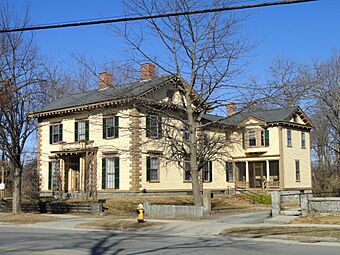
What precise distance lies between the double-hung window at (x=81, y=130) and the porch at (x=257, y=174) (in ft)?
51.4

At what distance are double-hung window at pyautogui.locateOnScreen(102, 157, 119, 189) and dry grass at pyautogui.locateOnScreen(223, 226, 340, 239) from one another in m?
17.8

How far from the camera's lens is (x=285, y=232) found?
699 inches

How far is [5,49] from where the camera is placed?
1074 inches

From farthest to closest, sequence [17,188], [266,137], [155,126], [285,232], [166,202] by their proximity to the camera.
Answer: [266,137], [166,202], [17,188], [155,126], [285,232]

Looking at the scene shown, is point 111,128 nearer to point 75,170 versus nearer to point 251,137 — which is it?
point 75,170

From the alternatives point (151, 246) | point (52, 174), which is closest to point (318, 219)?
point (151, 246)

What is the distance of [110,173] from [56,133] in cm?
688

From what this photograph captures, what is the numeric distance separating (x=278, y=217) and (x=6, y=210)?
64.0 ft

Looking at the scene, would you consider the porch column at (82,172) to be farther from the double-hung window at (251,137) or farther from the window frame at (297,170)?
the window frame at (297,170)

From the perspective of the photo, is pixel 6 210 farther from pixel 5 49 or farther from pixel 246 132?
pixel 246 132

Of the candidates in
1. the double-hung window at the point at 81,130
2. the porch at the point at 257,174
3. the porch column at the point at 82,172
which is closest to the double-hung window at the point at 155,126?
the double-hung window at the point at 81,130

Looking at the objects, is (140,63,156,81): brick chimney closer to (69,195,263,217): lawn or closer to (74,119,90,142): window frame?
(69,195,263,217): lawn

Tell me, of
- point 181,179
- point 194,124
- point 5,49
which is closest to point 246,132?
point 181,179

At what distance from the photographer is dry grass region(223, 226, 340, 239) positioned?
1672 centimetres
